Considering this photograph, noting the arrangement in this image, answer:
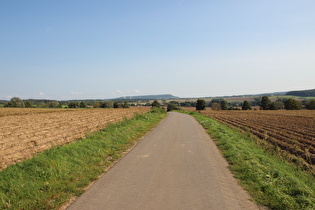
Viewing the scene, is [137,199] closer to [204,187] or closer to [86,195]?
[86,195]

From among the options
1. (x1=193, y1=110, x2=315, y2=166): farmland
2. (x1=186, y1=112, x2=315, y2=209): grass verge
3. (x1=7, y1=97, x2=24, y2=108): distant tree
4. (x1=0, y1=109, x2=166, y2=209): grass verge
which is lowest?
(x1=193, y1=110, x2=315, y2=166): farmland

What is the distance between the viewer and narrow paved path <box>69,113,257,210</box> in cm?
460

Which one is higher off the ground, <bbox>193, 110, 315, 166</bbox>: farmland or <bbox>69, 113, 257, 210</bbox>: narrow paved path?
<bbox>69, 113, 257, 210</bbox>: narrow paved path

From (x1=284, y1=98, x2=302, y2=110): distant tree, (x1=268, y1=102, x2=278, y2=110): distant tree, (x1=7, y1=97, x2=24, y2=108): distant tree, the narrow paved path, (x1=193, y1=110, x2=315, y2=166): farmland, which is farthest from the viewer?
(x1=268, y1=102, x2=278, y2=110): distant tree

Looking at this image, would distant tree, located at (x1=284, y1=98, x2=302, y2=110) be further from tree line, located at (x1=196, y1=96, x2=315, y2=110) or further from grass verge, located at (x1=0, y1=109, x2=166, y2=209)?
grass verge, located at (x1=0, y1=109, x2=166, y2=209)

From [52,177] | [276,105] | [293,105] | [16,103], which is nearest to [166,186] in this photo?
[52,177]

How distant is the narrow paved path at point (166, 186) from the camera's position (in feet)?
15.1

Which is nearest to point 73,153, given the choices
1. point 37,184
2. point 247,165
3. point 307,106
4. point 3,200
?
point 37,184

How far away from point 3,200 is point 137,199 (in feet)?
9.48

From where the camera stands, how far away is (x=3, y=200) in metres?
4.80

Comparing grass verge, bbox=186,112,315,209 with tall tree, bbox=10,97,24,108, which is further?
tall tree, bbox=10,97,24,108

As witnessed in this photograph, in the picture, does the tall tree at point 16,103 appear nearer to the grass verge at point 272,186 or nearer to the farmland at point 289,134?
the farmland at point 289,134

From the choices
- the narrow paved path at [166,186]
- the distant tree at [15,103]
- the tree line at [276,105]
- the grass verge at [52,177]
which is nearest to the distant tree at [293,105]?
the tree line at [276,105]

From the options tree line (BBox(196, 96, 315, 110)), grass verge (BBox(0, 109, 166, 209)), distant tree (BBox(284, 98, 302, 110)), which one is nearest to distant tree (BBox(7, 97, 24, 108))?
tree line (BBox(196, 96, 315, 110))
